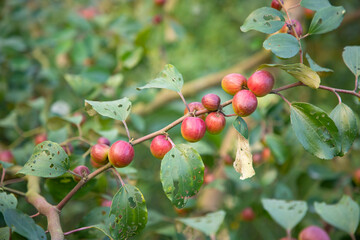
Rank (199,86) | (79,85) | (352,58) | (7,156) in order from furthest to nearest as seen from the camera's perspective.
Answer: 1. (199,86)
2. (79,85)
3. (7,156)
4. (352,58)

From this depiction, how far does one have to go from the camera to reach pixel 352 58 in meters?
0.50

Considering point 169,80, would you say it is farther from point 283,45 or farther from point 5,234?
point 5,234

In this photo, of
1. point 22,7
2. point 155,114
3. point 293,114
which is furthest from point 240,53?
point 293,114

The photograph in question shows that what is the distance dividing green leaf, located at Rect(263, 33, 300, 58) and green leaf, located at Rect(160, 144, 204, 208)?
6.8 inches

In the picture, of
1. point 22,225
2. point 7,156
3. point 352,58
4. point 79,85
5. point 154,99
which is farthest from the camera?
point 154,99

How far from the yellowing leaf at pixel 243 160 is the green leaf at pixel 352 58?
208mm

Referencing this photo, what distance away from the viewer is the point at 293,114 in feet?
1.49

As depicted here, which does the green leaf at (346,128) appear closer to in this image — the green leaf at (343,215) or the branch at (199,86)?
the green leaf at (343,215)

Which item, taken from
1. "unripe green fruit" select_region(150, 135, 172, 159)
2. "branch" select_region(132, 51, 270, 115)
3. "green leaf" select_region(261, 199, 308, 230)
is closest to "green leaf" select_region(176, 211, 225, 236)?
"green leaf" select_region(261, 199, 308, 230)

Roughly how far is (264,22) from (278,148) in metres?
0.41

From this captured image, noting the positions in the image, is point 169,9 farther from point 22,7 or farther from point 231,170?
point 231,170

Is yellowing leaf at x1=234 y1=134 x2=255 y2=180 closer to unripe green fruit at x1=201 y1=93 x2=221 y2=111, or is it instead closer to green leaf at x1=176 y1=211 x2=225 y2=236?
unripe green fruit at x1=201 y1=93 x2=221 y2=111

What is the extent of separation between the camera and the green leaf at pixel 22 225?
40 centimetres

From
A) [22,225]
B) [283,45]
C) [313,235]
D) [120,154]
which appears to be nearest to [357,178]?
[313,235]
